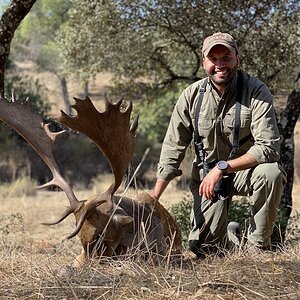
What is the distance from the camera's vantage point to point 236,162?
544 centimetres

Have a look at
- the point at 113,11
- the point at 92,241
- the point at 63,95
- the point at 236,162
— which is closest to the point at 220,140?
the point at 236,162

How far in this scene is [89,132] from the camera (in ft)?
16.4

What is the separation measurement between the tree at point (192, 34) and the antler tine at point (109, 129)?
3859 millimetres

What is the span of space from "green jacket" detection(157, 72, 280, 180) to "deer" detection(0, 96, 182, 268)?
2.43 feet

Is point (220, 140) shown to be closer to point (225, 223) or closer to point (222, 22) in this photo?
point (225, 223)

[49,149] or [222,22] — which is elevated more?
[222,22]

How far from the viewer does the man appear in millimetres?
5520

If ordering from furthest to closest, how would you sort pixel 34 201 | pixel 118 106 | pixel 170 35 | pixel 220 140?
pixel 34 201, pixel 170 35, pixel 220 140, pixel 118 106

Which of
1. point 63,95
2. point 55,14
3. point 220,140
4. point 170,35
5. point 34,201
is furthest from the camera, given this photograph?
point 63,95

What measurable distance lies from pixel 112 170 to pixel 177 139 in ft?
3.72

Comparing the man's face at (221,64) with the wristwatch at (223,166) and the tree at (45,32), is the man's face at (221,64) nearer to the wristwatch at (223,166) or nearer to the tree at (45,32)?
the wristwatch at (223,166)

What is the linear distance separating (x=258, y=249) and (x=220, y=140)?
1.04m

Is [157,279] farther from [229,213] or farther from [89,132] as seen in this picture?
[229,213]

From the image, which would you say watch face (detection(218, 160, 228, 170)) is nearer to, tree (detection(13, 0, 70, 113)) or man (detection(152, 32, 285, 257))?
man (detection(152, 32, 285, 257))
